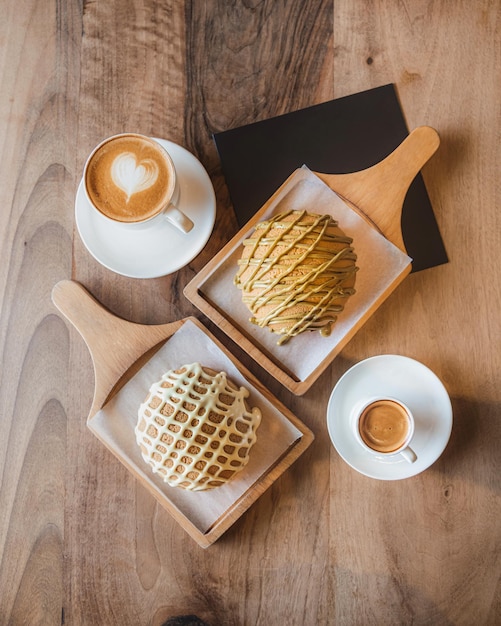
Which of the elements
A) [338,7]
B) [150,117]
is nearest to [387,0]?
[338,7]

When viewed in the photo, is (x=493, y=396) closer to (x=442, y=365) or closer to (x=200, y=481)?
(x=442, y=365)

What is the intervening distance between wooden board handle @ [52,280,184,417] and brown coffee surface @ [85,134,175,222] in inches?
8.9

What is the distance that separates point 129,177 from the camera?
114 centimetres

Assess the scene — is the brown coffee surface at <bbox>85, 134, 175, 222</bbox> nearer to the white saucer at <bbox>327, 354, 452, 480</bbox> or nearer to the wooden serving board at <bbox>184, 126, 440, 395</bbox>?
the wooden serving board at <bbox>184, 126, 440, 395</bbox>

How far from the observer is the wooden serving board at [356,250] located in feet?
3.85

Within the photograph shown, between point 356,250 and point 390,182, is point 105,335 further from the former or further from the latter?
point 390,182

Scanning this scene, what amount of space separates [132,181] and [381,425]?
69 centimetres

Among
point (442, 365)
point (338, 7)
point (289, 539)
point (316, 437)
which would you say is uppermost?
point (338, 7)

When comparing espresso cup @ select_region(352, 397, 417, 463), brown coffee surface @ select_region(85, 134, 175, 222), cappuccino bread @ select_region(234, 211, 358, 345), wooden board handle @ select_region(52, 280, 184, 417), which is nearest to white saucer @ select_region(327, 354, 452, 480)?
espresso cup @ select_region(352, 397, 417, 463)

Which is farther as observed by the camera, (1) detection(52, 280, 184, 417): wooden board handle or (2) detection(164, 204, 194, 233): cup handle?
(1) detection(52, 280, 184, 417): wooden board handle

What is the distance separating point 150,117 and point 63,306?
1.49ft

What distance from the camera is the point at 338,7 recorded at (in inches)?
50.7

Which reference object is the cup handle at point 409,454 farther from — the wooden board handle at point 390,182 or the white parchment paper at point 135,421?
the wooden board handle at point 390,182

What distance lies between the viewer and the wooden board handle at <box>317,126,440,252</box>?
118 cm
